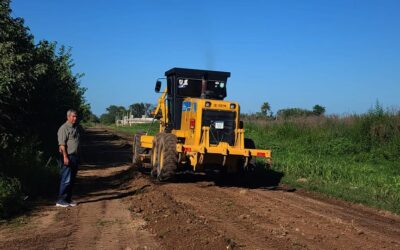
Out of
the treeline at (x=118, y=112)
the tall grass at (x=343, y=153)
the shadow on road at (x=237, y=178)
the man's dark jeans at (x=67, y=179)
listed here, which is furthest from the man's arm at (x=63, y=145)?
the treeline at (x=118, y=112)

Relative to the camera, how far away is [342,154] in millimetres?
23078

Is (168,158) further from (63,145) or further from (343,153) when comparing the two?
(343,153)

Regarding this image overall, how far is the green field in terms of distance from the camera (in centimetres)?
1340

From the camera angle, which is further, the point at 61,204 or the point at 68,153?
the point at 68,153

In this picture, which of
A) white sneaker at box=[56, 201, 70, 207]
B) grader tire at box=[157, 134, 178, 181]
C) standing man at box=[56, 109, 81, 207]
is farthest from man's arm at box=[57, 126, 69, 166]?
grader tire at box=[157, 134, 178, 181]

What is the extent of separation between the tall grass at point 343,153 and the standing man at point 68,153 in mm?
6470

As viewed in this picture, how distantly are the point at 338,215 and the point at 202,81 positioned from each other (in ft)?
20.8

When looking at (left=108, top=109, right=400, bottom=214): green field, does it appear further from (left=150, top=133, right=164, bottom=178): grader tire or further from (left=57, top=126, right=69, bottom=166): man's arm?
(left=57, top=126, right=69, bottom=166): man's arm

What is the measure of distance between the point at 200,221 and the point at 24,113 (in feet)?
35.8

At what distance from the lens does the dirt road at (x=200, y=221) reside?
7078 millimetres

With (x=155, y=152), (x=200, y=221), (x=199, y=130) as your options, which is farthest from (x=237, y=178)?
(x=200, y=221)

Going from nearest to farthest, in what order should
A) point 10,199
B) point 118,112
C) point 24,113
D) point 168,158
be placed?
1. point 10,199
2. point 168,158
3. point 24,113
4. point 118,112

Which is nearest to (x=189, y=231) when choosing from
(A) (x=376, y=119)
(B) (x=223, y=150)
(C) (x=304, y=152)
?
(B) (x=223, y=150)

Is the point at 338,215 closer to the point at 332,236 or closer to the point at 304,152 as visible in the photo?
the point at 332,236
